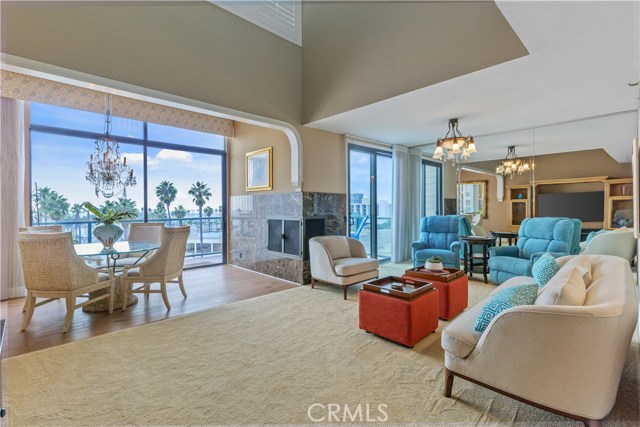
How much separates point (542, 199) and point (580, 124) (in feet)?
4.06

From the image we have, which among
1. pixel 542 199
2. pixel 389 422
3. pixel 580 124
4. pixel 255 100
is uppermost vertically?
pixel 255 100

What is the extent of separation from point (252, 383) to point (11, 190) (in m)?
4.34

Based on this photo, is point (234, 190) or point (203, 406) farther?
point (234, 190)

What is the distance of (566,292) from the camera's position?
5.33 ft

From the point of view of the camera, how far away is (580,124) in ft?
15.0

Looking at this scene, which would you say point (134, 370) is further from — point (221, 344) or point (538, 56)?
point (538, 56)

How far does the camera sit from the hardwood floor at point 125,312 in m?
2.78

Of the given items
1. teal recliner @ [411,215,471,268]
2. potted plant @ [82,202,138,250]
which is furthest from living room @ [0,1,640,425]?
potted plant @ [82,202,138,250]

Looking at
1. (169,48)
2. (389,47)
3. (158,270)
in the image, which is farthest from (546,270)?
(169,48)

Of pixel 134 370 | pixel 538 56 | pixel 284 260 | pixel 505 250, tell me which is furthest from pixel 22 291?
pixel 505 250

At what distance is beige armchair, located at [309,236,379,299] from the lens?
3.97 metres

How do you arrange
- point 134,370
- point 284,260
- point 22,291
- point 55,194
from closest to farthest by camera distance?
point 134,370 → point 22,291 → point 55,194 → point 284,260

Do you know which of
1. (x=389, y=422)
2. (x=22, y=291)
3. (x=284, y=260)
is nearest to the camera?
(x=389, y=422)

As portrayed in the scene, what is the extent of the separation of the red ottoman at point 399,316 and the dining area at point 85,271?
92.4 inches
